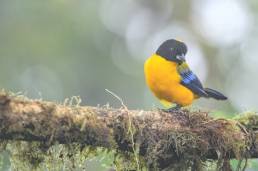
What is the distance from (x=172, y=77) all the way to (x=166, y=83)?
0.11 metres

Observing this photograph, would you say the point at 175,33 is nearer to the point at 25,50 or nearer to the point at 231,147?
the point at 25,50

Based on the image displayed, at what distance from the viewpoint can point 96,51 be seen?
2381 cm

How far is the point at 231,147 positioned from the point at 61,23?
60.6 ft

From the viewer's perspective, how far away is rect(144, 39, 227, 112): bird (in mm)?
6742

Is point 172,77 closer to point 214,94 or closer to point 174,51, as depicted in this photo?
point 174,51

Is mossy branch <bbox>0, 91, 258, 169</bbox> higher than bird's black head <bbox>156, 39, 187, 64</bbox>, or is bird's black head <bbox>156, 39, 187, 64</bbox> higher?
bird's black head <bbox>156, 39, 187, 64</bbox>

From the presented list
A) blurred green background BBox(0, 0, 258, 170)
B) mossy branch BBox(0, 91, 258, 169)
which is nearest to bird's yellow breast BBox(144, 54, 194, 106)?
mossy branch BBox(0, 91, 258, 169)

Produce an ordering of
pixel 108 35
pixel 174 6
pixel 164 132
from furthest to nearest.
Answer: pixel 108 35 → pixel 174 6 → pixel 164 132

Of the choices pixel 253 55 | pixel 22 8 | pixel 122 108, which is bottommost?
pixel 122 108

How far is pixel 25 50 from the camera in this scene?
21781mm

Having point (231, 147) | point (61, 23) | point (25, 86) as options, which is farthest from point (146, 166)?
point (61, 23)

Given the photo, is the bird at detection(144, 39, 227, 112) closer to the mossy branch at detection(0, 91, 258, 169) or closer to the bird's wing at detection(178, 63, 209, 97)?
the bird's wing at detection(178, 63, 209, 97)

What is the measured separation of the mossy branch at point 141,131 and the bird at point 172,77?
4.91 feet

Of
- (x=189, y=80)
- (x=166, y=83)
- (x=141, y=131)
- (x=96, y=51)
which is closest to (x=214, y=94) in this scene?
(x=189, y=80)
